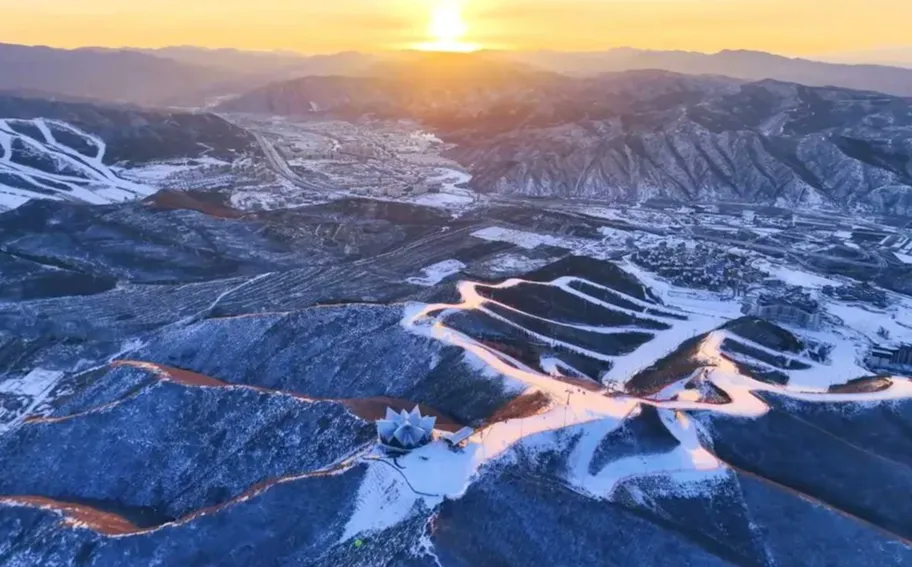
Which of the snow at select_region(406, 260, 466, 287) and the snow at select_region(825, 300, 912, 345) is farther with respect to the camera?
the snow at select_region(406, 260, 466, 287)

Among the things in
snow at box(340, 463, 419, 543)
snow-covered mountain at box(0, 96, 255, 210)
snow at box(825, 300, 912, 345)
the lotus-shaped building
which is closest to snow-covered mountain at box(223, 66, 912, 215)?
snow at box(825, 300, 912, 345)

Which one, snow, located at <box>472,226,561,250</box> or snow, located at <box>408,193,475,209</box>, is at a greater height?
snow, located at <box>408,193,475,209</box>

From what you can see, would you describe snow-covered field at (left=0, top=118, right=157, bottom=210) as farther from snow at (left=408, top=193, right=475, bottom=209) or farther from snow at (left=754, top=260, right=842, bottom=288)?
snow at (left=754, top=260, right=842, bottom=288)

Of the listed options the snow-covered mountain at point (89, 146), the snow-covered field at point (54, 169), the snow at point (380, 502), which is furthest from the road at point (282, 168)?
the snow at point (380, 502)

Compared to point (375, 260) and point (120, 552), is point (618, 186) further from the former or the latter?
point (120, 552)

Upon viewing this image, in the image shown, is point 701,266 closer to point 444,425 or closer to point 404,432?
point 444,425

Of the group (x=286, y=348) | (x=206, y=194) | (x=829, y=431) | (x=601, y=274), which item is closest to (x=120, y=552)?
(x=286, y=348)
